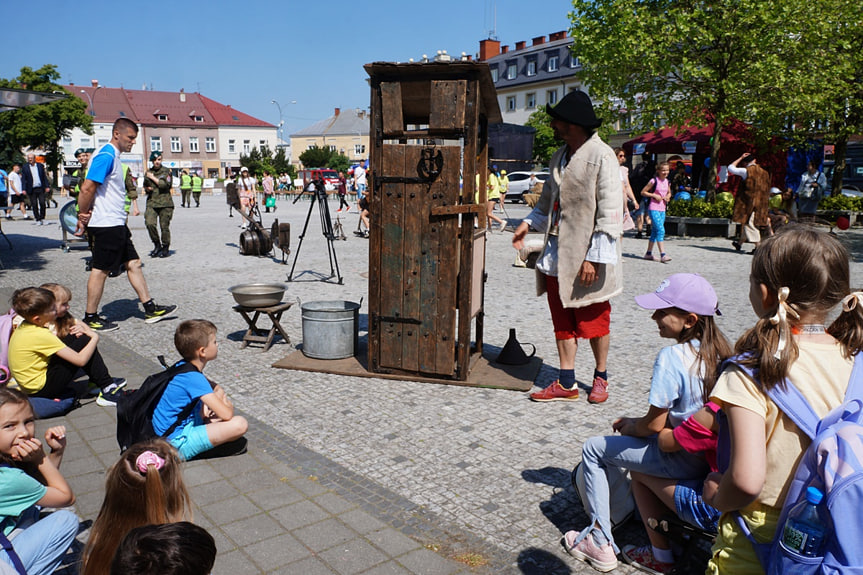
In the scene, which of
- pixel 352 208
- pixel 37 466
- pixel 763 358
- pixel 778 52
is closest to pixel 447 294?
pixel 37 466

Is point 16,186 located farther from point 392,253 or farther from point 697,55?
point 697,55

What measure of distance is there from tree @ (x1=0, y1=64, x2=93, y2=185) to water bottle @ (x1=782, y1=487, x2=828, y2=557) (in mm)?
56916

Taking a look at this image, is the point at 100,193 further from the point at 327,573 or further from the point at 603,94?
the point at 603,94

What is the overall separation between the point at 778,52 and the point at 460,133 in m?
16.3

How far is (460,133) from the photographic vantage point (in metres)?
5.38

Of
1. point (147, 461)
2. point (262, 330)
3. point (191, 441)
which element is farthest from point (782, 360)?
point (262, 330)

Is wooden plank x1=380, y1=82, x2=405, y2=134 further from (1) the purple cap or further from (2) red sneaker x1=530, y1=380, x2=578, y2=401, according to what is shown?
(1) the purple cap

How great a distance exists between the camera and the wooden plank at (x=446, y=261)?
5.36 m

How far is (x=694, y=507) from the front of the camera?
2861 mm

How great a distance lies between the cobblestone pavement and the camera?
3.43 meters

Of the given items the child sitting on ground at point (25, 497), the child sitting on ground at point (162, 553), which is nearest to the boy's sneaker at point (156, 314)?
the child sitting on ground at point (25, 497)

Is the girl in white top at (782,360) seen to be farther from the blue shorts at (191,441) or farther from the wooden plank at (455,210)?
the wooden plank at (455,210)

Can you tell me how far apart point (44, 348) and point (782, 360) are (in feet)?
15.6

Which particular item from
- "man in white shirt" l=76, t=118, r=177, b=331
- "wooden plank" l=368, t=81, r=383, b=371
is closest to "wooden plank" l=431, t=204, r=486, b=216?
"wooden plank" l=368, t=81, r=383, b=371
